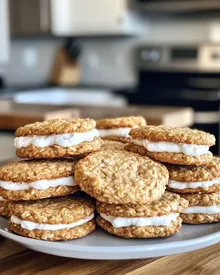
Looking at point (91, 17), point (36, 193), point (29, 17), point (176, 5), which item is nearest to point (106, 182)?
point (36, 193)

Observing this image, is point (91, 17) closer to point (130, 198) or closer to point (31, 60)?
point (31, 60)

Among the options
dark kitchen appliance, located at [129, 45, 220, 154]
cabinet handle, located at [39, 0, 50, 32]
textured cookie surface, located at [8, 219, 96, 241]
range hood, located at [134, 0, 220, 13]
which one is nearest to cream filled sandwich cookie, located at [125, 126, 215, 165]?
textured cookie surface, located at [8, 219, 96, 241]

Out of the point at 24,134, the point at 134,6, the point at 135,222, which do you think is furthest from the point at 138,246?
the point at 134,6

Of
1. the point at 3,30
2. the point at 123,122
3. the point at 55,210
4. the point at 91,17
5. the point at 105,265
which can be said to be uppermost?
the point at 91,17

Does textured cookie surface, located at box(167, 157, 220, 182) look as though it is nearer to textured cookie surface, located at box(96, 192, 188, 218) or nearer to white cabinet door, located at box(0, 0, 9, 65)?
textured cookie surface, located at box(96, 192, 188, 218)

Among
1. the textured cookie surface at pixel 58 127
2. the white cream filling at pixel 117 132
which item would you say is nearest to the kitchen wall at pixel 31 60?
the white cream filling at pixel 117 132

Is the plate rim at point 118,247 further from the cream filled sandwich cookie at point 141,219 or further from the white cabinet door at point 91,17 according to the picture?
the white cabinet door at point 91,17
